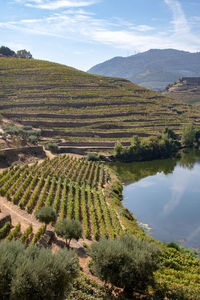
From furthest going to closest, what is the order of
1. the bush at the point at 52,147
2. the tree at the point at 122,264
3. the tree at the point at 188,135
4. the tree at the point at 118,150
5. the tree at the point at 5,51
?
the tree at the point at 5,51 → the tree at the point at 188,135 → the tree at the point at 118,150 → the bush at the point at 52,147 → the tree at the point at 122,264

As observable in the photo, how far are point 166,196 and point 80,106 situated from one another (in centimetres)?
6654

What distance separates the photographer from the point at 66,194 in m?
45.2

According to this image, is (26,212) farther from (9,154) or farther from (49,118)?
(49,118)

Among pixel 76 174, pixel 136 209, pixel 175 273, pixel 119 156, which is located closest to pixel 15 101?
pixel 119 156

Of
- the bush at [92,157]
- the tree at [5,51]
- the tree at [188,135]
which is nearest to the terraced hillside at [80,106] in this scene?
the tree at [188,135]

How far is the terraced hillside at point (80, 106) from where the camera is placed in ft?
311

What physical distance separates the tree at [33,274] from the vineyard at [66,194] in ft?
57.2

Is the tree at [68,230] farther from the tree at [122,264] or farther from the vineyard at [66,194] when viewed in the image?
the tree at [122,264]

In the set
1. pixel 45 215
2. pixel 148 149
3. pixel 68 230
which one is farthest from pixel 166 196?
pixel 68 230

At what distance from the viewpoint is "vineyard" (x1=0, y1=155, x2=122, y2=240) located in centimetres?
3572

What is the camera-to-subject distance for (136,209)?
49438 mm

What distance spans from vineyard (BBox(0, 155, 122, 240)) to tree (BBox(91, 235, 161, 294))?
13499 mm

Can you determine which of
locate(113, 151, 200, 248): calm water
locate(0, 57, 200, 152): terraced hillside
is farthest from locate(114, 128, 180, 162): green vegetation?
locate(0, 57, 200, 152): terraced hillside

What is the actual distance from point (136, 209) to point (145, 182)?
55.5 ft
